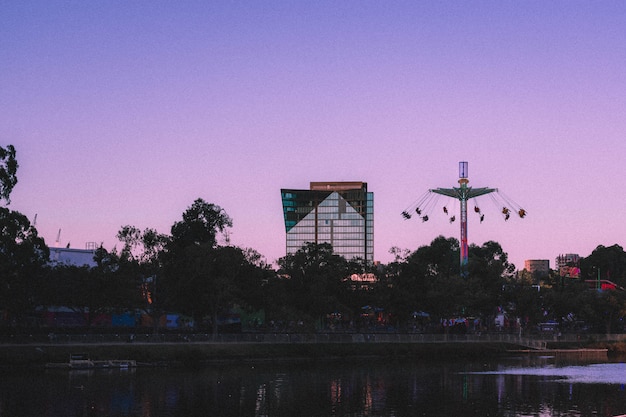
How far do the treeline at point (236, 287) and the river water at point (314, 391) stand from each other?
14104 millimetres

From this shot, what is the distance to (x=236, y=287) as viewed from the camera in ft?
348

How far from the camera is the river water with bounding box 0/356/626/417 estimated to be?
5641cm

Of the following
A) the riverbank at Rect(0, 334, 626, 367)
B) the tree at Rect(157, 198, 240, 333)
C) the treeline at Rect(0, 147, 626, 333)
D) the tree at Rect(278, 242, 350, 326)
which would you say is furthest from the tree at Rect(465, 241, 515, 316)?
the tree at Rect(157, 198, 240, 333)

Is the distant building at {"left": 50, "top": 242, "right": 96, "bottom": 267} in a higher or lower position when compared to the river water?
higher

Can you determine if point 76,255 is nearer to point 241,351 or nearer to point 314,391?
point 241,351

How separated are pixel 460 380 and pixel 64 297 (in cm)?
4942

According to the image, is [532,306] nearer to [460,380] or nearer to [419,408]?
[460,380]

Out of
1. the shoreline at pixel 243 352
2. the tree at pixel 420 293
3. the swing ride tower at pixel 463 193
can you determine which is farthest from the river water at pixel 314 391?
the swing ride tower at pixel 463 193

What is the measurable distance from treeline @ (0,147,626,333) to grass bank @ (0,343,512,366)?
652cm

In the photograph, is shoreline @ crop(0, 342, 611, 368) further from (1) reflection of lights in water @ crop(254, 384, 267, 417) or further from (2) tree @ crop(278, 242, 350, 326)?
(1) reflection of lights in water @ crop(254, 384, 267, 417)

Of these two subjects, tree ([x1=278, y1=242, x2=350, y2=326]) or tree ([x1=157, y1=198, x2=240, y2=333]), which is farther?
tree ([x1=278, y1=242, x2=350, y2=326])

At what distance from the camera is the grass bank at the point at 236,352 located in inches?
3450

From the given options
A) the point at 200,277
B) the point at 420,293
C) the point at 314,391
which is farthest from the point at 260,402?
the point at 420,293

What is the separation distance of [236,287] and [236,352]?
9064mm
